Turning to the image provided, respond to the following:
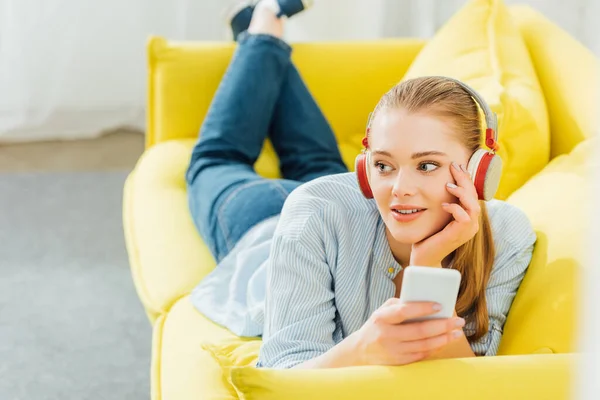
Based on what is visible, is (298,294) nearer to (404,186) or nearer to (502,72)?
(404,186)

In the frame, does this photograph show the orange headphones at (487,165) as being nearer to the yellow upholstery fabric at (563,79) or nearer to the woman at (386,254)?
the woman at (386,254)

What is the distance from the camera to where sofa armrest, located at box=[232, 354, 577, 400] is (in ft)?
3.03

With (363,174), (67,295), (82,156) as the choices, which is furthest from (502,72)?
(82,156)

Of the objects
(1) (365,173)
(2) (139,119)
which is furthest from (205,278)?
(2) (139,119)

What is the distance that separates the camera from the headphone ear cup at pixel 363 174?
1.17 m

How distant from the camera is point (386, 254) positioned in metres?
1.24

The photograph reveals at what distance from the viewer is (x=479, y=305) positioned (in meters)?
1.21

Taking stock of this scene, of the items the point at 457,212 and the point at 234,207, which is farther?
the point at 234,207

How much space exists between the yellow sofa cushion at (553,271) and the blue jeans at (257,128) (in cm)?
62

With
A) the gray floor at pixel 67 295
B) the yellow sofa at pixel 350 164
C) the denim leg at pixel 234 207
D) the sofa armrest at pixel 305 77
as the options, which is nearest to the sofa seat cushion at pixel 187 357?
the yellow sofa at pixel 350 164

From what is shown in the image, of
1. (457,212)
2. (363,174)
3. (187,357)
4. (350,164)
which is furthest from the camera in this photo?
(350,164)

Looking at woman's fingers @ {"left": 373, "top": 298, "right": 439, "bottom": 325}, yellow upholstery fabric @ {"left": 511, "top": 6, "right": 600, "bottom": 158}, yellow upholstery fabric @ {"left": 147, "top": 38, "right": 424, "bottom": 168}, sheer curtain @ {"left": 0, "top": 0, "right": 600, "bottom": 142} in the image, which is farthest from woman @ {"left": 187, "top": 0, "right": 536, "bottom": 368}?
sheer curtain @ {"left": 0, "top": 0, "right": 600, "bottom": 142}

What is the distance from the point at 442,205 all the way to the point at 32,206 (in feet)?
6.03

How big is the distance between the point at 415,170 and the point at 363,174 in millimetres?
94
